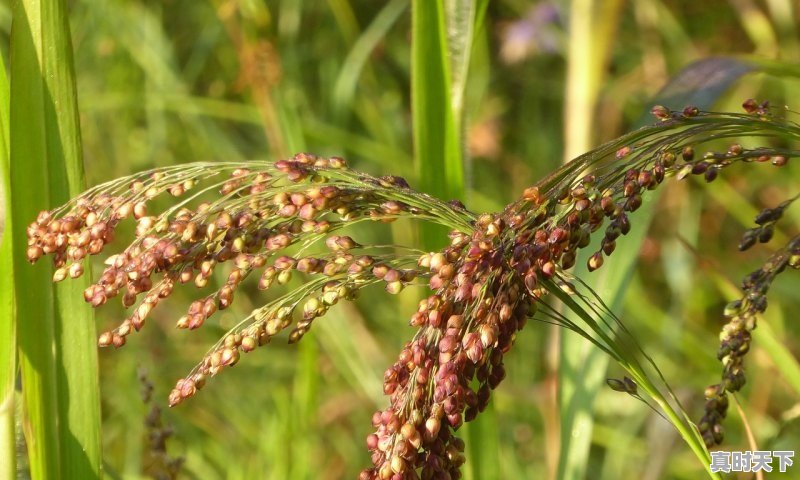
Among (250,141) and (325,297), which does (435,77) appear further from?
(250,141)

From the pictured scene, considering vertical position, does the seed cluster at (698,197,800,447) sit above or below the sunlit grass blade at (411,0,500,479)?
below

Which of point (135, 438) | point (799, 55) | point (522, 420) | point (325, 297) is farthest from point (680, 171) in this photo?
point (799, 55)

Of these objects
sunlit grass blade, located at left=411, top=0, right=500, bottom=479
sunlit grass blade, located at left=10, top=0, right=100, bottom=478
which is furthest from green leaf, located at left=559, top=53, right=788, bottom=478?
sunlit grass blade, located at left=10, top=0, right=100, bottom=478

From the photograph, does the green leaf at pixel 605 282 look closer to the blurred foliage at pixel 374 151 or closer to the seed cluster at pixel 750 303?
the seed cluster at pixel 750 303

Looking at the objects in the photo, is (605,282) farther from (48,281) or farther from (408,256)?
(48,281)

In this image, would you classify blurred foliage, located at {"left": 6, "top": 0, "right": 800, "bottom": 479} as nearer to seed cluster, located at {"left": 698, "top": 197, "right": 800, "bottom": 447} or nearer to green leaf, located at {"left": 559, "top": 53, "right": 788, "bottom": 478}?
green leaf, located at {"left": 559, "top": 53, "right": 788, "bottom": 478}

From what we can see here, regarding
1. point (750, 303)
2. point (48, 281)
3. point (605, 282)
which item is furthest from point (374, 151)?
point (750, 303)
